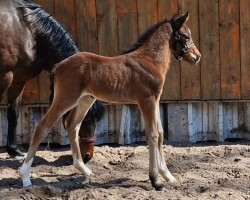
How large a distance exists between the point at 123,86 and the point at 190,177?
109cm

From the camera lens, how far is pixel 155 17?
594cm

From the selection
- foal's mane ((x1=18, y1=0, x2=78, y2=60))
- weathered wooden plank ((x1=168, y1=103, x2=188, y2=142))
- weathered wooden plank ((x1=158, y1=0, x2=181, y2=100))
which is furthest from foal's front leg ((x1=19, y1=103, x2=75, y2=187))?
weathered wooden plank ((x1=168, y1=103, x2=188, y2=142))

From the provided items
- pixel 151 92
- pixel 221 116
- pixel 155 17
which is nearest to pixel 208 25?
pixel 155 17

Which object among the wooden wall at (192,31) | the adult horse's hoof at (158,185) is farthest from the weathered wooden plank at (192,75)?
the adult horse's hoof at (158,185)

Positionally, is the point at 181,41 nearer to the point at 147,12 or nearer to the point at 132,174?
the point at 132,174

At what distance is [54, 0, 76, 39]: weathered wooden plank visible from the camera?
6016mm

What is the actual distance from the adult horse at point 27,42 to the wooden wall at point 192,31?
1.60ft

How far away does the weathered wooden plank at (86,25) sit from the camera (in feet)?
19.7

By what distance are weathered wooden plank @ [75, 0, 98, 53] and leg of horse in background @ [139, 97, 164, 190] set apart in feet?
6.53

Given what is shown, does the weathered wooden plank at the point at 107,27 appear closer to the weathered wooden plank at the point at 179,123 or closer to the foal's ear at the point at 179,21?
the weathered wooden plank at the point at 179,123

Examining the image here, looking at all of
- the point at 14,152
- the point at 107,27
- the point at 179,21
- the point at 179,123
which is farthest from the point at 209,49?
the point at 14,152

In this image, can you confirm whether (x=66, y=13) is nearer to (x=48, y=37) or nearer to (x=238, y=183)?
(x=48, y=37)

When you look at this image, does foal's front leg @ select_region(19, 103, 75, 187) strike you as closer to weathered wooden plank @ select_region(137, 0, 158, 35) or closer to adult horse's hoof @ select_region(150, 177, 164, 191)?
adult horse's hoof @ select_region(150, 177, 164, 191)

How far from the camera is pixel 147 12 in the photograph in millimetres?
5941
